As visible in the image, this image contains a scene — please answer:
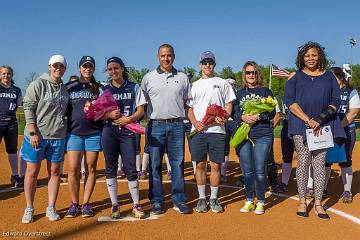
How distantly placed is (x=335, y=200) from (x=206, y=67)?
3.20 meters

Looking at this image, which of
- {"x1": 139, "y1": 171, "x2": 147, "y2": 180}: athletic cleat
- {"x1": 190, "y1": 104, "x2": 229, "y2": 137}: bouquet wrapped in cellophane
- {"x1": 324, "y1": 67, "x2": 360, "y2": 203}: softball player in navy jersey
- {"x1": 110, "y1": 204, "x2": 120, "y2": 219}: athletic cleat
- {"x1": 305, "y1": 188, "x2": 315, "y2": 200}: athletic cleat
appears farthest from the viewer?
{"x1": 139, "y1": 171, "x2": 147, "y2": 180}: athletic cleat

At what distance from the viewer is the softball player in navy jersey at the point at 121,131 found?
5.52 m

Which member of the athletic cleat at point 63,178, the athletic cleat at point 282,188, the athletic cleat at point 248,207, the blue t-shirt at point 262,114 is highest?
the blue t-shirt at point 262,114

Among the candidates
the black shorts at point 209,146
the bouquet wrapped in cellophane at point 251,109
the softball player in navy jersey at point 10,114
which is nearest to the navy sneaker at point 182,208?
the black shorts at point 209,146

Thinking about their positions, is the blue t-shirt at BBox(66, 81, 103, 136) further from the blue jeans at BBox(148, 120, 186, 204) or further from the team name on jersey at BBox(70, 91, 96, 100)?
the blue jeans at BBox(148, 120, 186, 204)

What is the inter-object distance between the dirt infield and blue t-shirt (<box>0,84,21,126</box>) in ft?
5.39

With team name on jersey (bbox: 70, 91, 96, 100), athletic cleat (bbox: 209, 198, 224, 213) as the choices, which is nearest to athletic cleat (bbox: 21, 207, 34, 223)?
team name on jersey (bbox: 70, 91, 96, 100)

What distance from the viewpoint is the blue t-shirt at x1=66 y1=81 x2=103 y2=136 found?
550cm

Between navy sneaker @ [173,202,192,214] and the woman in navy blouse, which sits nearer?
the woman in navy blouse

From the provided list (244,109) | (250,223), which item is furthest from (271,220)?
(244,109)

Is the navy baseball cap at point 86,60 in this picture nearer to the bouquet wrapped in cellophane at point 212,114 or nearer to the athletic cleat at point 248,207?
the bouquet wrapped in cellophane at point 212,114

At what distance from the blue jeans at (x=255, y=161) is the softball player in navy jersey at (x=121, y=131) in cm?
164

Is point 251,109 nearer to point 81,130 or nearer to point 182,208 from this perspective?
point 182,208

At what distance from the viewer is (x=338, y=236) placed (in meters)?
4.87
